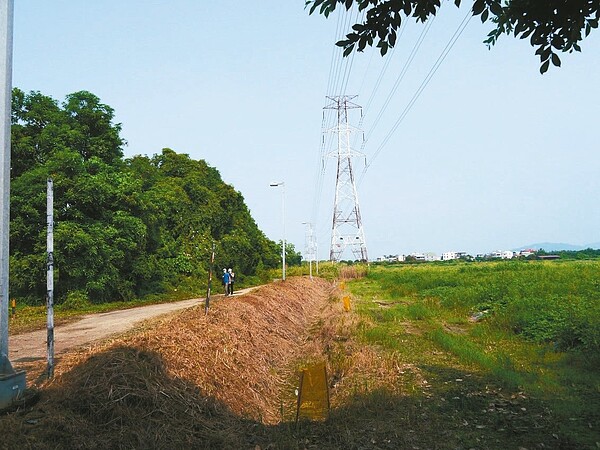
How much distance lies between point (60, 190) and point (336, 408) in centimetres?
1980

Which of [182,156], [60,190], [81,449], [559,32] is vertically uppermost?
[182,156]

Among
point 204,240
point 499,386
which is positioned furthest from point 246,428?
point 204,240

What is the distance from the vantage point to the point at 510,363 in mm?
10266

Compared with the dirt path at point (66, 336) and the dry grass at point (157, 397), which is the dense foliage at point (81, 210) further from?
the dry grass at point (157, 397)

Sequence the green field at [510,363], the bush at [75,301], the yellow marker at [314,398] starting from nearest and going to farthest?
1. the green field at [510,363]
2. the yellow marker at [314,398]
3. the bush at [75,301]

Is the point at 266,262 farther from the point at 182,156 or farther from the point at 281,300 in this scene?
the point at 281,300

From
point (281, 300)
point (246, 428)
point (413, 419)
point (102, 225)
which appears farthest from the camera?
point (102, 225)

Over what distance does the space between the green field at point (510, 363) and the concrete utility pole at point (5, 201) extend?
17.1ft

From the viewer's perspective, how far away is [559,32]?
4.12 metres

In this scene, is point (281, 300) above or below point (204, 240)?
below

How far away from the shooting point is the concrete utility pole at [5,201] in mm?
5359

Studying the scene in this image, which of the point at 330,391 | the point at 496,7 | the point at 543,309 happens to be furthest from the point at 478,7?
the point at 543,309

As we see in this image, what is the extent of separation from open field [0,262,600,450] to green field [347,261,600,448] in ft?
0.13

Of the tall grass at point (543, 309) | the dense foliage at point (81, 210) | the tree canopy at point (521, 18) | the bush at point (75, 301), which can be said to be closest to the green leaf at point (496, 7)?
the tree canopy at point (521, 18)
